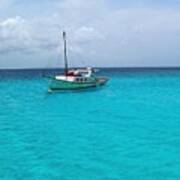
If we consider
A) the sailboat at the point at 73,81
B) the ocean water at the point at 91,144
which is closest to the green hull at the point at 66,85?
the sailboat at the point at 73,81

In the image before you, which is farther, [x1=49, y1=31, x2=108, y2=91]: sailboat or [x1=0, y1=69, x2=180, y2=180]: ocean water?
[x1=49, y1=31, x2=108, y2=91]: sailboat

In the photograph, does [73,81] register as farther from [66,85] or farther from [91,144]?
[91,144]

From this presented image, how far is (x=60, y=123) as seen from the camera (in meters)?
23.4

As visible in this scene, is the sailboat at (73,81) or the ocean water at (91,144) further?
the sailboat at (73,81)

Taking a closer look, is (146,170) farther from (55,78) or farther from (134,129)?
(55,78)

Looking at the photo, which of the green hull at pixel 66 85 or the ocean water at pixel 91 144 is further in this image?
the green hull at pixel 66 85

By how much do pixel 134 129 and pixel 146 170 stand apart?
7.34m

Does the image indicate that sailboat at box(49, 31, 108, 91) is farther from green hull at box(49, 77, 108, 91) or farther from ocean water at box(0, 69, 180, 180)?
ocean water at box(0, 69, 180, 180)

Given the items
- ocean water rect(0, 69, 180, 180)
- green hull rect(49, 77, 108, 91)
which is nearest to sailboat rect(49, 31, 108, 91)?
green hull rect(49, 77, 108, 91)

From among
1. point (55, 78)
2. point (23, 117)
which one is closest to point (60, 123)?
point (23, 117)

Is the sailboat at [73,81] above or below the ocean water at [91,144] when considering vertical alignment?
above

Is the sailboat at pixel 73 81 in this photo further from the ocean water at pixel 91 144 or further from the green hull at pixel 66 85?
the ocean water at pixel 91 144

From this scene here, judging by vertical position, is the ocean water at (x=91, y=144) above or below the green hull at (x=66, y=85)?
below

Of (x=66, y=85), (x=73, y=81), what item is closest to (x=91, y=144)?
(x=66, y=85)
